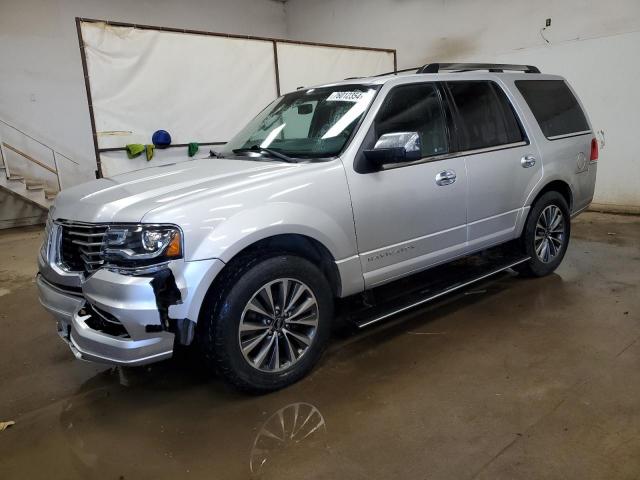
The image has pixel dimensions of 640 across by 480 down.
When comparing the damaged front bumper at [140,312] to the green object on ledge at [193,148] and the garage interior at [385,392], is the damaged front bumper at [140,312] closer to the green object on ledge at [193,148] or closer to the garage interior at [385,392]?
the garage interior at [385,392]

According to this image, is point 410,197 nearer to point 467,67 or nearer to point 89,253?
point 467,67

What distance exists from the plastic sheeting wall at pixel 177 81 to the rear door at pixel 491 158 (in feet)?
13.7

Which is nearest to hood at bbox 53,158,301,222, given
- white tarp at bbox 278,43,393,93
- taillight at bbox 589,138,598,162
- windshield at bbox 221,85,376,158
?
windshield at bbox 221,85,376,158

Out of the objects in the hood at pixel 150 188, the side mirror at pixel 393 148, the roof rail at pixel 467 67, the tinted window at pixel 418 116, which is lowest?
the hood at pixel 150 188

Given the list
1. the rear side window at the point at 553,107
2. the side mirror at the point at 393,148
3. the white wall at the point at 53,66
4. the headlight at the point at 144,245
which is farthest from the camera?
the white wall at the point at 53,66

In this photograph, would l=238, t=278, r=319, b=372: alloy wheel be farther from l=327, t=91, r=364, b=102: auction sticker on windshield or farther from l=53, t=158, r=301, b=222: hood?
l=327, t=91, r=364, b=102: auction sticker on windshield

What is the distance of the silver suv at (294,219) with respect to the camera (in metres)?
2.17

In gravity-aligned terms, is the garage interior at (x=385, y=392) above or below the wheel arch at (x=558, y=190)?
below

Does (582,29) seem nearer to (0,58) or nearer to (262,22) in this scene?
(262,22)

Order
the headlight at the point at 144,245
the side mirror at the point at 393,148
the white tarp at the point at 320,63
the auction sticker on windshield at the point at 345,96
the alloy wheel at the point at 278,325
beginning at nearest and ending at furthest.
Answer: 1. the headlight at the point at 144,245
2. the alloy wheel at the point at 278,325
3. the side mirror at the point at 393,148
4. the auction sticker on windshield at the point at 345,96
5. the white tarp at the point at 320,63

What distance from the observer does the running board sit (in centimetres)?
288

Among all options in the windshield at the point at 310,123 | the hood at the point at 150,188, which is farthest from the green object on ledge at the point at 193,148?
the hood at the point at 150,188

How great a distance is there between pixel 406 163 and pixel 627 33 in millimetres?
5794

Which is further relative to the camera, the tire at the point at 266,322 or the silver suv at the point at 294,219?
the tire at the point at 266,322
